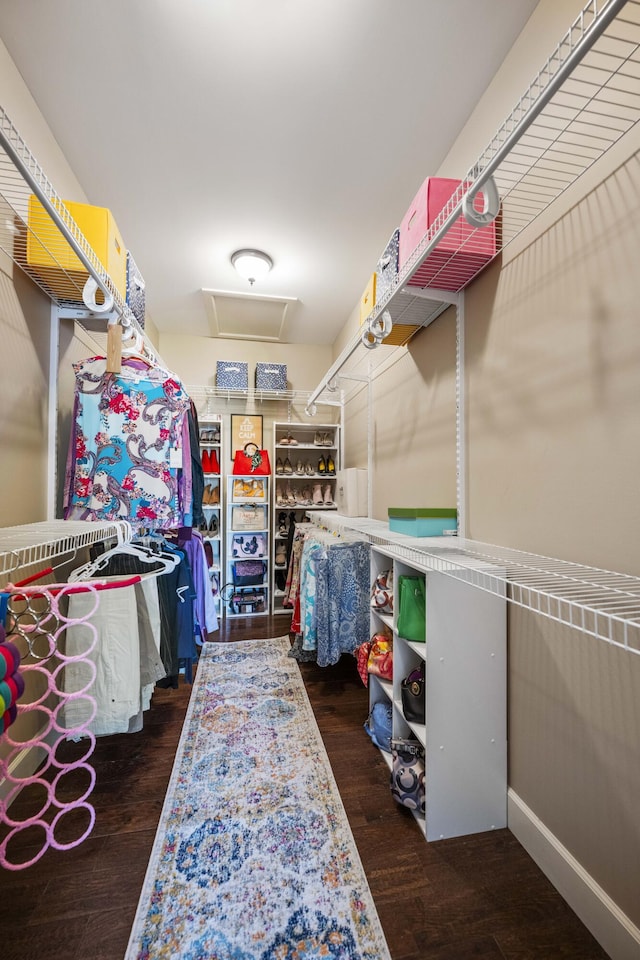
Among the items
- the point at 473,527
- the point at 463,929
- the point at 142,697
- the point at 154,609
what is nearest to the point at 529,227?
the point at 473,527

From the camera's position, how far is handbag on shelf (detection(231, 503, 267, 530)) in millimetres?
3953

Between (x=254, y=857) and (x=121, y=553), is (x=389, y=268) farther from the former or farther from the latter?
(x=254, y=857)

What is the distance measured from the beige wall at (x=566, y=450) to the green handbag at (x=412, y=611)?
33cm

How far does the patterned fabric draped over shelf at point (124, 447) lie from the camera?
1.91m

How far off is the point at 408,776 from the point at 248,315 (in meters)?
3.61

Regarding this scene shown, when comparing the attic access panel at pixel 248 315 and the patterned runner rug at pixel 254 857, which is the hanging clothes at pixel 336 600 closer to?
the patterned runner rug at pixel 254 857

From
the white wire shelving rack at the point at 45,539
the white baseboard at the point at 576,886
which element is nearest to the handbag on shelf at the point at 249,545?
the white wire shelving rack at the point at 45,539

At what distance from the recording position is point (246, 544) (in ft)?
13.2

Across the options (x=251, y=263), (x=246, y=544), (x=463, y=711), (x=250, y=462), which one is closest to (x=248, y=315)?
(x=251, y=263)

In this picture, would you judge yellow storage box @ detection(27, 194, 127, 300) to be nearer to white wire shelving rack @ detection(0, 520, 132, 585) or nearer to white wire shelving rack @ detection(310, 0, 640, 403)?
white wire shelving rack @ detection(0, 520, 132, 585)

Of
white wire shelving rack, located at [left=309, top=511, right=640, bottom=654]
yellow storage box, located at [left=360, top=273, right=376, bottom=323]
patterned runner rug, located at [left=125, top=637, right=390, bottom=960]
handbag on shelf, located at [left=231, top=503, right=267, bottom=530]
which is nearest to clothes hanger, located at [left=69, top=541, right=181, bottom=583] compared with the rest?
patterned runner rug, located at [left=125, top=637, right=390, bottom=960]

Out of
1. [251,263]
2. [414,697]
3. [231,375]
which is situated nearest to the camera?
[414,697]

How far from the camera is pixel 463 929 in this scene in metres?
1.15

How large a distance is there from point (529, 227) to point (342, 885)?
2.27 m
